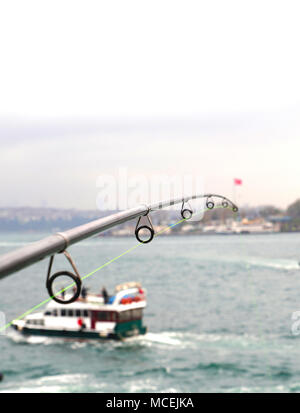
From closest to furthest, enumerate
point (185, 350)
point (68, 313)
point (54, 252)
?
point (54, 252), point (185, 350), point (68, 313)

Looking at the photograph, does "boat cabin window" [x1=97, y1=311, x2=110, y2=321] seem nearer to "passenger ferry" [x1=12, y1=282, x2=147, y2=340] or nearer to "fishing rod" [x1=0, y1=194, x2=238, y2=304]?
"passenger ferry" [x1=12, y1=282, x2=147, y2=340]

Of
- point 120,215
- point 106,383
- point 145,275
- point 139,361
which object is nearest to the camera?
point 120,215

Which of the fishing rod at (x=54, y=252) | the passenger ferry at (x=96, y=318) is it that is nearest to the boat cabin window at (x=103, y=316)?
the passenger ferry at (x=96, y=318)

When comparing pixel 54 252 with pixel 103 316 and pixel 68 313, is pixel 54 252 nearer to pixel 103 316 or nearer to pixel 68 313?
pixel 103 316

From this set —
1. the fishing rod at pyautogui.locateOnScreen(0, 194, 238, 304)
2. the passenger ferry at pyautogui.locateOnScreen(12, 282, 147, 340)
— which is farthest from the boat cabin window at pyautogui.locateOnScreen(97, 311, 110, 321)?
the fishing rod at pyautogui.locateOnScreen(0, 194, 238, 304)

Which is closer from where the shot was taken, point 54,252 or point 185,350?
point 54,252

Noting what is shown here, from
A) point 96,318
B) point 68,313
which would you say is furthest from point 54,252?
point 68,313

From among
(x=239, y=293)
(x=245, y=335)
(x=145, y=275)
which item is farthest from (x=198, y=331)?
(x=145, y=275)

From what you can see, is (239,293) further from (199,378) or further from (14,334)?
(199,378)

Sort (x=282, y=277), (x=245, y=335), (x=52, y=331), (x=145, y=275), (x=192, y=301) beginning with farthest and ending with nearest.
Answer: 1. (x=145, y=275)
2. (x=282, y=277)
3. (x=192, y=301)
4. (x=245, y=335)
5. (x=52, y=331)
